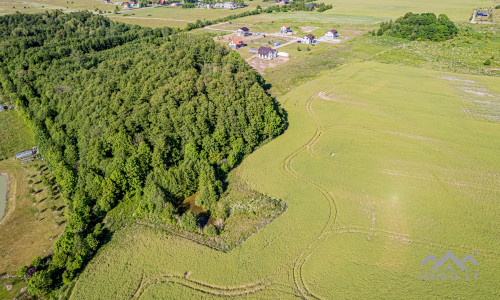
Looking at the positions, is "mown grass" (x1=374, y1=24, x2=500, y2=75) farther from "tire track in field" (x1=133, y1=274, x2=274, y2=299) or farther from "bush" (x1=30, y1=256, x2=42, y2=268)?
"bush" (x1=30, y1=256, x2=42, y2=268)

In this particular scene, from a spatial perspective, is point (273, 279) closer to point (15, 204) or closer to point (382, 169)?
point (382, 169)

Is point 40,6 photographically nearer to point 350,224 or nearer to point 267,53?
point 267,53

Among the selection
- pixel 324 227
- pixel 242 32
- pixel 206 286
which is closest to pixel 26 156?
pixel 206 286

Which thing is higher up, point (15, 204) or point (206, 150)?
point (206, 150)

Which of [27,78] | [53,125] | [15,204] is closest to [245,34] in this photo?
[27,78]

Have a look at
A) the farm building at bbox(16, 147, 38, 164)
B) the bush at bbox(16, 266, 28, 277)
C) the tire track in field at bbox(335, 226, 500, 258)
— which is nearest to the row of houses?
the farm building at bbox(16, 147, 38, 164)
